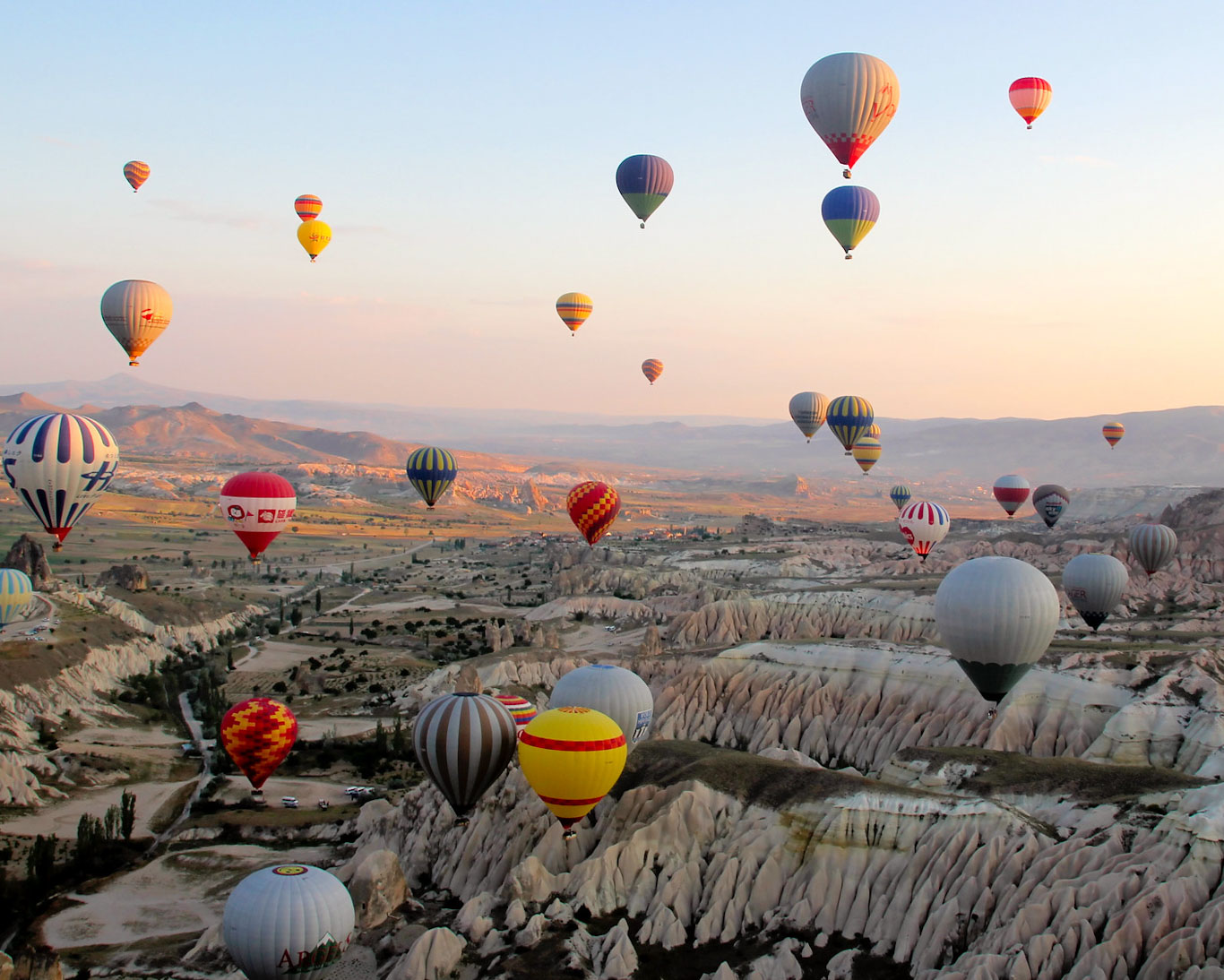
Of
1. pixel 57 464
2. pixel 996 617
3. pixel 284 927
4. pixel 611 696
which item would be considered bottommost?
pixel 284 927

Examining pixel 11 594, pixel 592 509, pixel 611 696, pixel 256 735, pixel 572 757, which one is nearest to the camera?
pixel 572 757

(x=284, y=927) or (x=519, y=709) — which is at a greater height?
(x=519, y=709)

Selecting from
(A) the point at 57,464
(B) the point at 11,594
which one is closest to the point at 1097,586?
(A) the point at 57,464

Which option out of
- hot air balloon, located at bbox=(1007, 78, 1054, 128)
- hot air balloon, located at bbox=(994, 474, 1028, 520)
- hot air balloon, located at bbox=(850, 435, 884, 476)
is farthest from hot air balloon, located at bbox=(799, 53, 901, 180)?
hot air balloon, located at bbox=(994, 474, 1028, 520)

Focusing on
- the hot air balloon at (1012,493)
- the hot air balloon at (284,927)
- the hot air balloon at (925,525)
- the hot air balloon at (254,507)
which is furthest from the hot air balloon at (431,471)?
the hot air balloon at (1012,493)

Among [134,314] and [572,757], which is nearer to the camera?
[572,757]

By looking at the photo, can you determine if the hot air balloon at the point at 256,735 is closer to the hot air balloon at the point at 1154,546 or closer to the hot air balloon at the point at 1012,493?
the hot air balloon at the point at 1154,546

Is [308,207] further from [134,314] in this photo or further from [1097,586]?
[1097,586]

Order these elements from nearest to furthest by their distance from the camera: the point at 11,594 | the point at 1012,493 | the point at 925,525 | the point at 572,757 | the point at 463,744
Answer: the point at 572,757, the point at 463,744, the point at 11,594, the point at 925,525, the point at 1012,493
